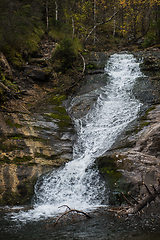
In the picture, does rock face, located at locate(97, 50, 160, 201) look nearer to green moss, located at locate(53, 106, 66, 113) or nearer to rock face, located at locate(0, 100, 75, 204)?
rock face, located at locate(0, 100, 75, 204)

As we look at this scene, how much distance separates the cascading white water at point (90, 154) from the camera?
5.70 meters

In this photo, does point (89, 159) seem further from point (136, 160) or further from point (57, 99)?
point (57, 99)

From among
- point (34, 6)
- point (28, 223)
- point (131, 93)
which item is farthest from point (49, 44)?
point (28, 223)

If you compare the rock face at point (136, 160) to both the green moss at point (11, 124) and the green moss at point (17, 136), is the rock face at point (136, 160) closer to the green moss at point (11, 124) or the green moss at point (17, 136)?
the green moss at point (17, 136)

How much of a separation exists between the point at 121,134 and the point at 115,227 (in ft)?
14.5

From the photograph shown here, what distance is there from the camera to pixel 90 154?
7750 mm

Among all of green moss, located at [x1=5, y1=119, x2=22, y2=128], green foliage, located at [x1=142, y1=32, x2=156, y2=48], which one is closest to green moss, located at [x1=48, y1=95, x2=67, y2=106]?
green moss, located at [x1=5, y1=119, x2=22, y2=128]

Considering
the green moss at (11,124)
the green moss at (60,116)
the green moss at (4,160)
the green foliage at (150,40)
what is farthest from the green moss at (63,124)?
the green foliage at (150,40)

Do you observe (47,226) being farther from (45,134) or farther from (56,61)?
(56,61)

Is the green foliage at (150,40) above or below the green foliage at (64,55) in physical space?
above

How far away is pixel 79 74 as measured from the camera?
1380 cm

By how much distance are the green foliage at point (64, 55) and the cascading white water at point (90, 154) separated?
379cm

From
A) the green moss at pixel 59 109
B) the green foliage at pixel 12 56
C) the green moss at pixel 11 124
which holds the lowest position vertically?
the green moss at pixel 11 124

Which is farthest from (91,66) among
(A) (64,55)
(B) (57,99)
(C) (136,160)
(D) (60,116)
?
(C) (136,160)
